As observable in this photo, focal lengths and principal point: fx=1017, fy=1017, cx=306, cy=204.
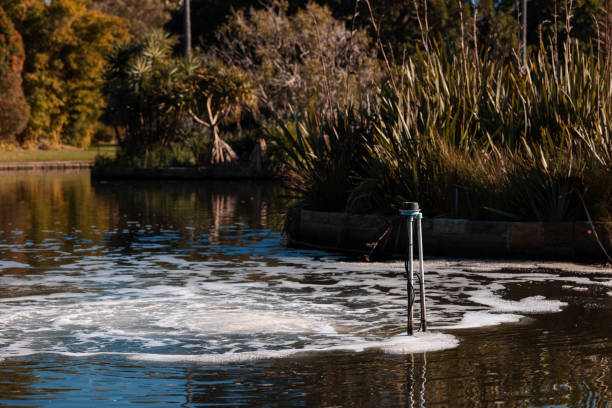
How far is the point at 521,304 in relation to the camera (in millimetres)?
9844

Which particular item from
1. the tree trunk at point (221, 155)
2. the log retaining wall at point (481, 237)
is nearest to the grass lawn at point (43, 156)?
the tree trunk at point (221, 155)

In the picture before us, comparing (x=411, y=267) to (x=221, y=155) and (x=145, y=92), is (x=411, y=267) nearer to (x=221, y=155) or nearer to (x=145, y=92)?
(x=221, y=155)

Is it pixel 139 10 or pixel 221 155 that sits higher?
pixel 139 10

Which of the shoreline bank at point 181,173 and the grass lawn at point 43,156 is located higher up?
the grass lawn at point 43,156

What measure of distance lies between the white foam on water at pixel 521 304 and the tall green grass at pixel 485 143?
2.87m

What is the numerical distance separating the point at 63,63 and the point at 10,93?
13076 millimetres

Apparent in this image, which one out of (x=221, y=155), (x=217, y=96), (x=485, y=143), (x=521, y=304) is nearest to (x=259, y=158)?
(x=221, y=155)

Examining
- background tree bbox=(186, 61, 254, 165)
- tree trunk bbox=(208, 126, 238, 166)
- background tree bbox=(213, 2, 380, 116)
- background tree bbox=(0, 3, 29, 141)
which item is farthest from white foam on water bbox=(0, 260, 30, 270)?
background tree bbox=(0, 3, 29, 141)

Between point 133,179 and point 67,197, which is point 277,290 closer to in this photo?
point 67,197

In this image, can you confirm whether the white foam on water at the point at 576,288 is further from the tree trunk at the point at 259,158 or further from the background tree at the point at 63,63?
the background tree at the point at 63,63

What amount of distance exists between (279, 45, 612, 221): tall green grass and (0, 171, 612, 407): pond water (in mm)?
1394

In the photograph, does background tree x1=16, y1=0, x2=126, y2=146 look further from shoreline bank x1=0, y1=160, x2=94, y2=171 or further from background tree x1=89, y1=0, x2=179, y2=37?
background tree x1=89, y1=0, x2=179, y2=37

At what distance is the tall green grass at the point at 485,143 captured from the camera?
13.3m

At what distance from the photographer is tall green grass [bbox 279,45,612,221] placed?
13.3 meters
